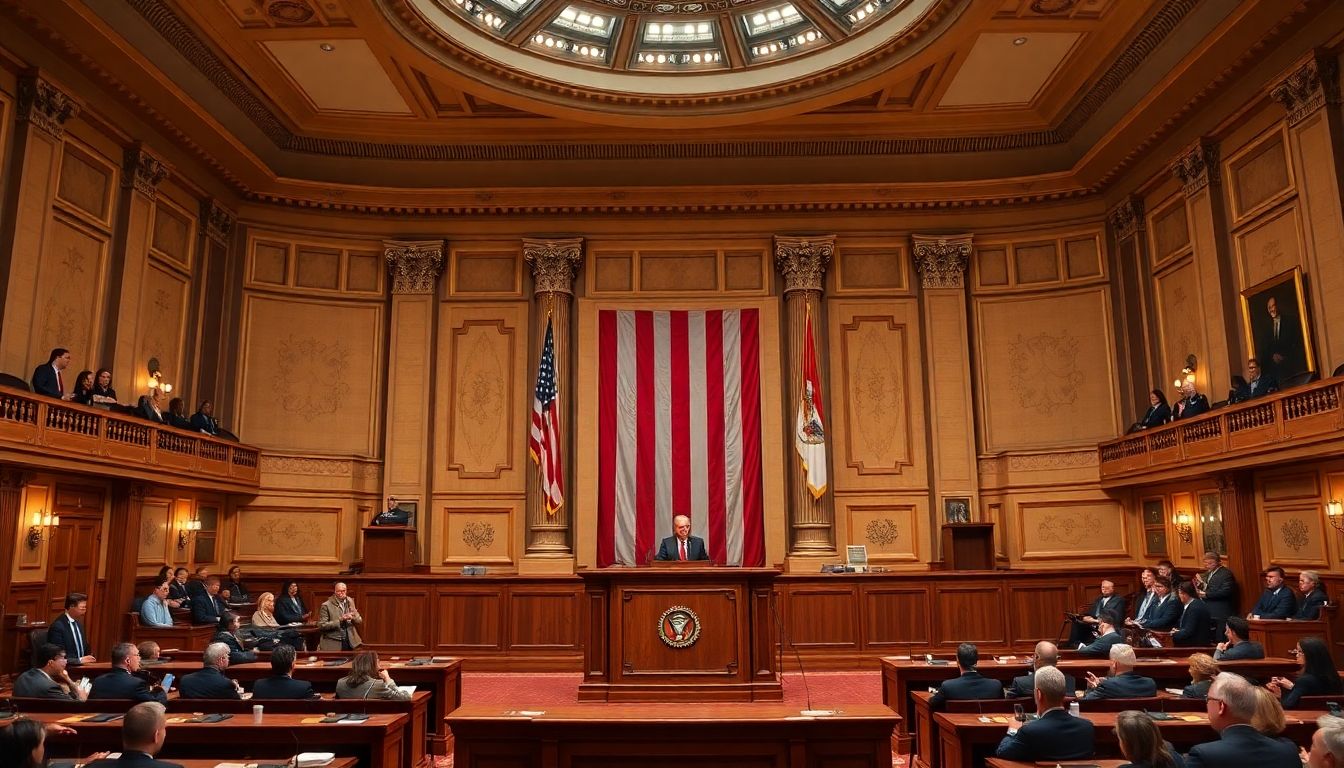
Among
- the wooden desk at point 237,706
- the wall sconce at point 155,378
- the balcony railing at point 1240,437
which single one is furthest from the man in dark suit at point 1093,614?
the wall sconce at point 155,378

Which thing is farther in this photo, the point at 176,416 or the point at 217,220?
the point at 217,220

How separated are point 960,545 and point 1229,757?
470 inches

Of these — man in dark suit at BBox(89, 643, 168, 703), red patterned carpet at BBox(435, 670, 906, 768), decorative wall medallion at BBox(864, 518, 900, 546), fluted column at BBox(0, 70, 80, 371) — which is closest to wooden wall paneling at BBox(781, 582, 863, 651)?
red patterned carpet at BBox(435, 670, 906, 768)

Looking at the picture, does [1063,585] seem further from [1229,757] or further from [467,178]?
[467,178]

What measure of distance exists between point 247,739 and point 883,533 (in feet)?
42.0

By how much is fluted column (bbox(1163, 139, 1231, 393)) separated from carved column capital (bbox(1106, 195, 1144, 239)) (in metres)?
1.60

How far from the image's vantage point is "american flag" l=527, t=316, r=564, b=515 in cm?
1561

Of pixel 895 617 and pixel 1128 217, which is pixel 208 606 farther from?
pixel 1128 217

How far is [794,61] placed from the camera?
55.3 feet

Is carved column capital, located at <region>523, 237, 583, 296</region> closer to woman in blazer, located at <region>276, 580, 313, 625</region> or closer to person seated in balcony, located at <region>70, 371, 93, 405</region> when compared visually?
woman in blazer, located at <region>276, 580, 313, 625</region>

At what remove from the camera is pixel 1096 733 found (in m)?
5.94

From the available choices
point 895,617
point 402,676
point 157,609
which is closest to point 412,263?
point 157,609

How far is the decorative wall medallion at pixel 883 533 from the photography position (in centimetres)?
1719

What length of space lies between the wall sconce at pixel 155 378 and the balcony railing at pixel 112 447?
109 centimetres
